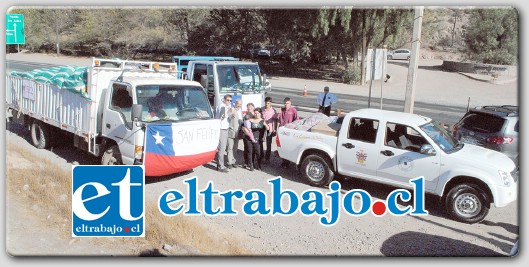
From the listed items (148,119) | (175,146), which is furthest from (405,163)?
(148,119)

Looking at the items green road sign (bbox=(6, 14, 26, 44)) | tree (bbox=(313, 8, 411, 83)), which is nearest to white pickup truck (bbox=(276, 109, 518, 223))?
green road sign (bbox=(6, 14, 26, 44))

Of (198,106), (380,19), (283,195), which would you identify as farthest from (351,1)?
(380,19)

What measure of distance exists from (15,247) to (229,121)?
5.28 m

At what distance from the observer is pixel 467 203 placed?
27.0 ft

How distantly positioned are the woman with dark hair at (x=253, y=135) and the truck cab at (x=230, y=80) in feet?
8.91

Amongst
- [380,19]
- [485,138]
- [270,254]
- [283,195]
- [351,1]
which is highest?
[380,19]

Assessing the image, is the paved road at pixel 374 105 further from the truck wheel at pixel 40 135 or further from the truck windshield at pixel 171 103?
the truck wheel at pixel 40 135

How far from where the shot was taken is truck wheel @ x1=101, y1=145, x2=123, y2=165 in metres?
9.39

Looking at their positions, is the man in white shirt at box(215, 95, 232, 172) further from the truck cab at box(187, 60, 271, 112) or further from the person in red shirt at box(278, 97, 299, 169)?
the truck cab at box(187, 60, 271, 112)

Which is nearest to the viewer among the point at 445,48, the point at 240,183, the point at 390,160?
the point at 390,160

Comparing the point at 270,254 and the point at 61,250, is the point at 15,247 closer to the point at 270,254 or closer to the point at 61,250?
the point at 61,250

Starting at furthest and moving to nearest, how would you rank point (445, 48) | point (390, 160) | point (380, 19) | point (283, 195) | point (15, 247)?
point (445, 48) → point (380, 19) → point (390, 160) → point (283, 195) → point (15, 247)

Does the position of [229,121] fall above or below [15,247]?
above

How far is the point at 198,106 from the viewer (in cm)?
984
